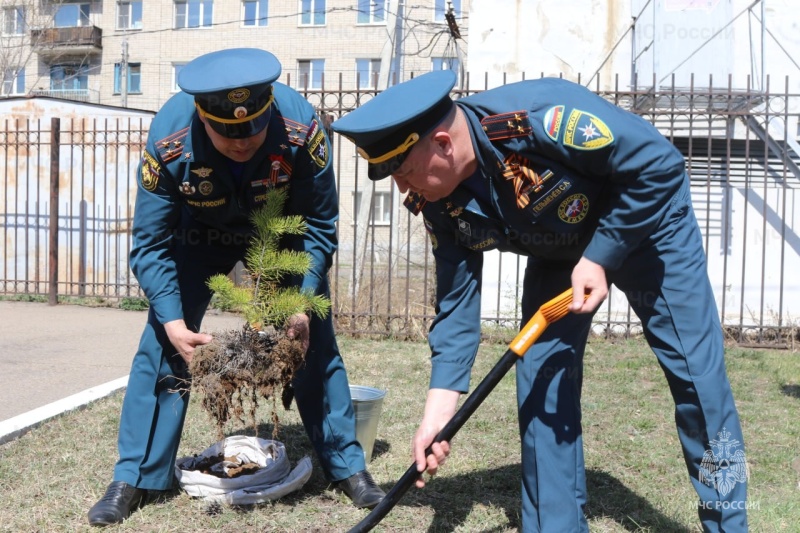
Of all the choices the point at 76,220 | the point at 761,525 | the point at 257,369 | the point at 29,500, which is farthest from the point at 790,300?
the point at 76,220

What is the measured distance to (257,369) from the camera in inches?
112

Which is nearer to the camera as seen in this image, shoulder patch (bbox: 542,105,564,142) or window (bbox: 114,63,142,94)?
shoulder patch (bbox: 542,105,564,142)

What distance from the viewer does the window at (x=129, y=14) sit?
3180cm

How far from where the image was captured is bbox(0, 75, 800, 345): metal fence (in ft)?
25.4

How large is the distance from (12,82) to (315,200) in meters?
29.0

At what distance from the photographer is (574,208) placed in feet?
8.06

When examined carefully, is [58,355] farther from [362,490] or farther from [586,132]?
[586,132]

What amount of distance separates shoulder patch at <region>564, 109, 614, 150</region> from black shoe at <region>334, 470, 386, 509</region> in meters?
1.73

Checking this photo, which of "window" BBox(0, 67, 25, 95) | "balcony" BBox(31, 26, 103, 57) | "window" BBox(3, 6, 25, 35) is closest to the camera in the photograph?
"window" BBox(0, 67, 25, 95)

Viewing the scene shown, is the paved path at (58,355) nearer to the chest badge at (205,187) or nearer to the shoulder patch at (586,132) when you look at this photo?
the chest badge at (205,187)

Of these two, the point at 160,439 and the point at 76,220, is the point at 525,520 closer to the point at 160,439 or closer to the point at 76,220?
the point at 160,439

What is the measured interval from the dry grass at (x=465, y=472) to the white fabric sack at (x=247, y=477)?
56 mm

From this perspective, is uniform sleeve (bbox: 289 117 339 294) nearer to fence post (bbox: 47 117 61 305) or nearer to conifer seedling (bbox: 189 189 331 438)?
conifer seedling (bbox: 189 189 331 438)

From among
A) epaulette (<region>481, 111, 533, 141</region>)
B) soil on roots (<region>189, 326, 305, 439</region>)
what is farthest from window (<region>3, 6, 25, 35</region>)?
epaulette (<region>481, 111, 533, 141</region>)
